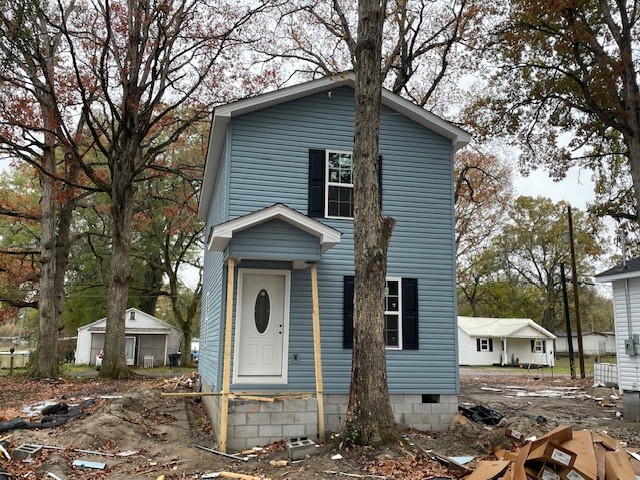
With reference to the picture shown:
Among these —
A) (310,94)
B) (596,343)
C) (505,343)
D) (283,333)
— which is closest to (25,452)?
(283,333)

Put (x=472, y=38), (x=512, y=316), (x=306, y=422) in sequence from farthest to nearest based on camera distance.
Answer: (x=512, y=316)
(x=472, y=38)
(x=306, y=422)

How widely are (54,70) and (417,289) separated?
1574cm

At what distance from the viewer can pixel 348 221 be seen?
10305mm

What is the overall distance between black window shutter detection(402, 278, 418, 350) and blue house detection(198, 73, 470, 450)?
0.07 feet

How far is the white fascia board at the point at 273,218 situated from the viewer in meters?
8.42

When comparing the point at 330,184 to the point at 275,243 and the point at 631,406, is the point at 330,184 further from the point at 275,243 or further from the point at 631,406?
the point at 631,406

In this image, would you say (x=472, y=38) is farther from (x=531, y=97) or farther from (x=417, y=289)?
(x=417, y=289)

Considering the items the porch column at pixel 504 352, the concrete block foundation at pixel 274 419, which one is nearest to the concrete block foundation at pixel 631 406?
the concrete block foundation at pixel 274 419

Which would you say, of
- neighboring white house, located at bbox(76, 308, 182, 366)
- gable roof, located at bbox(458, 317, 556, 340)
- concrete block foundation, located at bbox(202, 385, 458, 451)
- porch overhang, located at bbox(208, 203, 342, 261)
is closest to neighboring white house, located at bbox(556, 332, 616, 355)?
gable roof, located at bbox(458, 317, 556, 340)

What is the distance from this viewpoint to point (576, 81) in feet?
49.1

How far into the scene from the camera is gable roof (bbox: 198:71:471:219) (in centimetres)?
980

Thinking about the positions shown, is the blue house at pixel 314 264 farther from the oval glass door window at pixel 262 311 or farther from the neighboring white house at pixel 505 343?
the neighboring white house at pixel 505 343

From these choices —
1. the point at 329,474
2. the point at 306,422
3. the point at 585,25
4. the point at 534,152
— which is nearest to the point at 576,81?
the point at 585,25

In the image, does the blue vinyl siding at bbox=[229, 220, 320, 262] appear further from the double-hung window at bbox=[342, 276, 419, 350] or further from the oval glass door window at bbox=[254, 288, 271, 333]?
the double-hung window at bbox=[342, 276, 419, 350]
